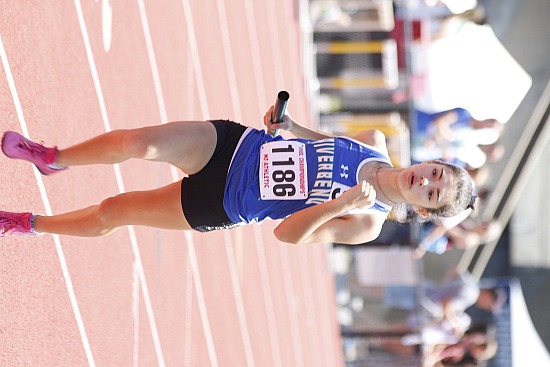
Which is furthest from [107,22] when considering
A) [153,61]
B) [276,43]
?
[276,43]

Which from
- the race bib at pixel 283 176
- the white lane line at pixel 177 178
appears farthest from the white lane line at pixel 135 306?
the race bib at pixel 283 176

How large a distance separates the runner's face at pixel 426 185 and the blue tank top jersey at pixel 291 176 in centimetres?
19

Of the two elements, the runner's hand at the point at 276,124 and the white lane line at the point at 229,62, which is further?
the white lane line at the point at 229,62

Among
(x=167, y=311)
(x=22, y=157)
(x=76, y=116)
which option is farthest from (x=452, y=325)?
(x=22, y=157)

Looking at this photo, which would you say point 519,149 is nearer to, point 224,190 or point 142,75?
point 142,75

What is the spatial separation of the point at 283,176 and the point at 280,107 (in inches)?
12.7

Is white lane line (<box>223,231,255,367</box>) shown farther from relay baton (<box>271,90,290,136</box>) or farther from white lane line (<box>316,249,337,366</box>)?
relay baton (<box>271,90,290,136</box>)

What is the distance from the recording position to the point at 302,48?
10328 millimetres

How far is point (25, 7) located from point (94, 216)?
43.1 inches

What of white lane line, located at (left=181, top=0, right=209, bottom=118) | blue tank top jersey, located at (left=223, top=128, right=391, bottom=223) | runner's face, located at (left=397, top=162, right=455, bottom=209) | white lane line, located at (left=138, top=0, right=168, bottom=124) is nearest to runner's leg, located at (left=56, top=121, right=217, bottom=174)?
blue tank top jersey, located at (left=223, top=128, right=391, bottom=223)

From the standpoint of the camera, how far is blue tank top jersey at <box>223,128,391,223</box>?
11.8ft

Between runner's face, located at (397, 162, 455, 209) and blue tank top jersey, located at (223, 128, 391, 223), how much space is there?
0.19m

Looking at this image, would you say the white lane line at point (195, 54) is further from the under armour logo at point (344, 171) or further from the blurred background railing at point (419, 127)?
the blurred background railing at point (419, 127)

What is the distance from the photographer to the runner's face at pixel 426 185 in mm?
3477
